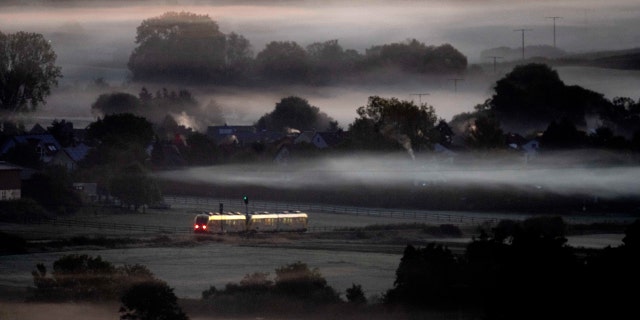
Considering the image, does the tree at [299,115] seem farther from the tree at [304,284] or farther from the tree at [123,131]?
the tree at [304,284]

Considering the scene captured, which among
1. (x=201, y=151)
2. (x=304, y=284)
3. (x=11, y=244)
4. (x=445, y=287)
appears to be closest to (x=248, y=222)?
(x=11, y=244)

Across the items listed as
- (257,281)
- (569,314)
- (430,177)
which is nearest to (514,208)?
(430,177)

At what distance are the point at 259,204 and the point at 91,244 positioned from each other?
8051 millimetres

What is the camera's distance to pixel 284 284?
17172mm

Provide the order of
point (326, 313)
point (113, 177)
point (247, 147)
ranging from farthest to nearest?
1. point (247, 147)
2. point (113, 177)
3. point (326, 313)

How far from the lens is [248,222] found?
85.5 ft

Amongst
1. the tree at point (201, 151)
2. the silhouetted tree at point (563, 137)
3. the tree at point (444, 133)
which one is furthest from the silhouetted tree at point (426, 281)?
the tree at point (444, 133)

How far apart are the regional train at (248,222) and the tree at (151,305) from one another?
8.73m

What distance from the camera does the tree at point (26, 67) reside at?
37656mm

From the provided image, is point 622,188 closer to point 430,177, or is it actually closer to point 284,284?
point 430,177

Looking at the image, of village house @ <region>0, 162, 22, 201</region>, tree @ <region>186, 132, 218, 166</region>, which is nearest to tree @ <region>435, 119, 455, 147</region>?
tree @ <region>186, 132, 218, 166</region>

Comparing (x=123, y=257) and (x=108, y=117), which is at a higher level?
(x=108, y=117)

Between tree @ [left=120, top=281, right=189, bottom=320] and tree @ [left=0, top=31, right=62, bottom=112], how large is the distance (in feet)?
73.0

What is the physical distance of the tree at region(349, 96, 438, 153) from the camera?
1352 inches
